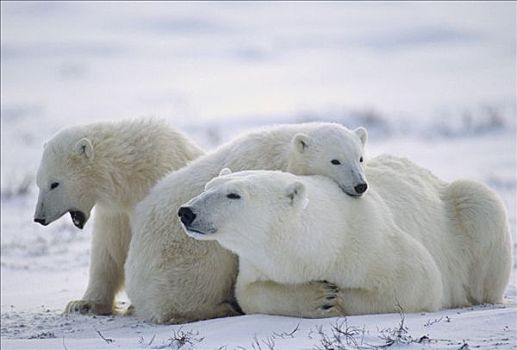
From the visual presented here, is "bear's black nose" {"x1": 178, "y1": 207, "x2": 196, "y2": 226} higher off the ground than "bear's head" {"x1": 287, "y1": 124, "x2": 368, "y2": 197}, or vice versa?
"bear's head" {"x1": 287, "y1": 124, "x2": 368, "y2": 197}

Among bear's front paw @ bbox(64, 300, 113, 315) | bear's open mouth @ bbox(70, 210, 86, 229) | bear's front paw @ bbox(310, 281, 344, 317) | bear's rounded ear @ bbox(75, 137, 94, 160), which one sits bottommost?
bear's front paw @ bbox(64, 300, 113, 315)

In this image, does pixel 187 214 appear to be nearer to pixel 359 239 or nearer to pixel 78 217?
pixel 359 239

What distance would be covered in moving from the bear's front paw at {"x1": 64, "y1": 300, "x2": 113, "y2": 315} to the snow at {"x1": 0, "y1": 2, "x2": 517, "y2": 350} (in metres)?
0.19

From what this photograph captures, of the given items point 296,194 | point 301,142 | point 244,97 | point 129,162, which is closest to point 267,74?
point 244,97

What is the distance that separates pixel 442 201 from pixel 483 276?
586 millimetres

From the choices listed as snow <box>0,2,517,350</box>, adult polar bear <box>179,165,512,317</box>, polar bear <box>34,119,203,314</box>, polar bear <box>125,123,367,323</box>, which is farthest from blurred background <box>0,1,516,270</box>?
adult polar bear <box>179,165,512,317</box>

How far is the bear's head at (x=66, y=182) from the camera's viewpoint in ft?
23.4

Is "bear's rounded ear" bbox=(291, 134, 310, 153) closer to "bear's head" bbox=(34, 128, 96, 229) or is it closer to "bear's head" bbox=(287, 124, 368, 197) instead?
"bear's head" bbox=(287, 124, 368, 197)

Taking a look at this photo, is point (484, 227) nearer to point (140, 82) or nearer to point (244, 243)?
point (244, 243)

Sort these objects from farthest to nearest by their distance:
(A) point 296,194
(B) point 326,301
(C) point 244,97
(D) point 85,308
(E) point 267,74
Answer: (E) point 267,74 → (C) point 244,97 → (D) point 85,308 → (B) point 326,301 → (A) point 296,194

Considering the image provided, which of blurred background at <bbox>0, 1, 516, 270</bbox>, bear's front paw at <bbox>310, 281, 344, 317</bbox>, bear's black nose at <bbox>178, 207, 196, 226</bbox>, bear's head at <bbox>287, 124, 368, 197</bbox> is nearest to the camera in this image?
bear's black nose at <bbox>178, 207, 196, 226</bbox>

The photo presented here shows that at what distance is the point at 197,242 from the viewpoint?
636 cm

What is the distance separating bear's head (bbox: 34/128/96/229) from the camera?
712cm

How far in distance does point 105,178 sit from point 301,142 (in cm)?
165
